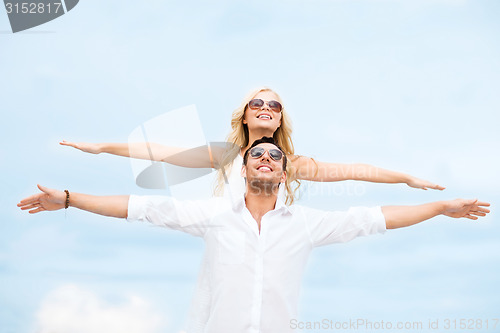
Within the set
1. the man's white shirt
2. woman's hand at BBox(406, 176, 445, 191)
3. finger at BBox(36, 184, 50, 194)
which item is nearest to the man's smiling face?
the man's white shirt

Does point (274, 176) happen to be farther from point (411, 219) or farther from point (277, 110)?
point (277, 110)

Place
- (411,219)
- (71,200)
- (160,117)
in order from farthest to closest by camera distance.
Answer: (160,117), (411,219), (71,200)

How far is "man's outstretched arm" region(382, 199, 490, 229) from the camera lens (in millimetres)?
6609

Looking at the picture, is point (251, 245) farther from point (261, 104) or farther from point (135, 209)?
point (261, 104)

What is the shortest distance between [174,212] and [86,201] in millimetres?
956

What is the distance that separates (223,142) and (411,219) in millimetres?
3236

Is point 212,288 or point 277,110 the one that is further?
point 277,110

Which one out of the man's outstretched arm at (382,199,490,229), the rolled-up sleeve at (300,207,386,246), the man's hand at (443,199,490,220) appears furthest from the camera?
the man's hand at (443,199,490,220)

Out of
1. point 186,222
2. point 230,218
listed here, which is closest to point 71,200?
point 186,222

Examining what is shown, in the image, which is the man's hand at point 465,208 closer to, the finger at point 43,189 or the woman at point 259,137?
the woman at point 259,137

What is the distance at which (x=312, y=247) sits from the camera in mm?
6496

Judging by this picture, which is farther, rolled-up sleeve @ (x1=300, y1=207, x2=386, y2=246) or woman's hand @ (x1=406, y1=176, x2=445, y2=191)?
woman's hand @ (x1=406, y1=176, x2=445, y2=191)

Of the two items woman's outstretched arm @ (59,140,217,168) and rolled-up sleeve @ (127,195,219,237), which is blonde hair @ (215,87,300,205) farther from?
rolled-up sleeve @ (127,195,219,237)

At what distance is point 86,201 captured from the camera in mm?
6133
